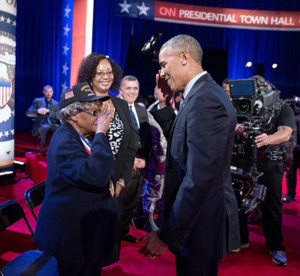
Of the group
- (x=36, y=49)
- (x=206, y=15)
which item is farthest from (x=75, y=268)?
(x=36, y=49)

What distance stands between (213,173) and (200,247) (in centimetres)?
33

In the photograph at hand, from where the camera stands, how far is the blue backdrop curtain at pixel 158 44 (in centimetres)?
1223

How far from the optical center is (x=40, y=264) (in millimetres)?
1802

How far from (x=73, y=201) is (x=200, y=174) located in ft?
2.16

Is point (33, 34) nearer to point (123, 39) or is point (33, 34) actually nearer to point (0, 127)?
point (123, 39)

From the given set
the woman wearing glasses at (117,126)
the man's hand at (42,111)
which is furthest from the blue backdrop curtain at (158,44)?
the woman wearing glasses at (117,126)

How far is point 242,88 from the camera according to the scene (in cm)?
284

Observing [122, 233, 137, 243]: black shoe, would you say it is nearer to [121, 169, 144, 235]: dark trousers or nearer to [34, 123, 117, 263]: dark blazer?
[121, 169, 144, 235]: dark trousers

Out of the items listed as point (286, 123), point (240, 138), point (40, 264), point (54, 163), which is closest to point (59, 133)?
point (54, 163)

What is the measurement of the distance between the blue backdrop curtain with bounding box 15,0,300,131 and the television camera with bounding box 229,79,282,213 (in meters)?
9.54

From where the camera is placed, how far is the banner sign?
7746mm

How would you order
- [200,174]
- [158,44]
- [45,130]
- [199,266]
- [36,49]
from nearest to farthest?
[200,174] → [199,266] → [45,130] → [158,44] → [36,49]

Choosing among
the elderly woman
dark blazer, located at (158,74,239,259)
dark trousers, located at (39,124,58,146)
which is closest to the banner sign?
dark trousers, located at (39,124,58,146)

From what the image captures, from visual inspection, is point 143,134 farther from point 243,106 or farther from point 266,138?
point 266,138
